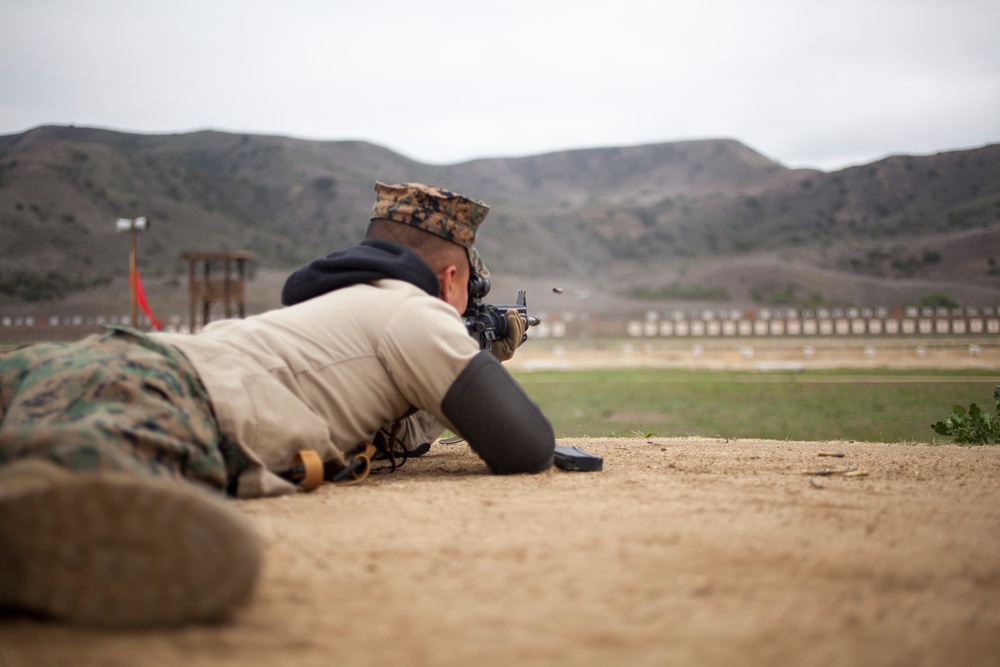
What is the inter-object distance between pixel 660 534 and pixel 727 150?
317ft

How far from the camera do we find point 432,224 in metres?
3.33

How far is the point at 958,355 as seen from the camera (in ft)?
76.2

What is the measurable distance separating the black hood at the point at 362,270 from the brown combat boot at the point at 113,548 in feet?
5.71

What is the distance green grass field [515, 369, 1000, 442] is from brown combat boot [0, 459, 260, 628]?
6.84 m

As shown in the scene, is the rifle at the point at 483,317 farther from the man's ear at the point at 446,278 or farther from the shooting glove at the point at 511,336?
the man's ear at the point at 446,278

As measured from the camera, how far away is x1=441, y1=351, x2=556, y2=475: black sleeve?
9.66ft

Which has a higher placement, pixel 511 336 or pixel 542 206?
pixel 542 206

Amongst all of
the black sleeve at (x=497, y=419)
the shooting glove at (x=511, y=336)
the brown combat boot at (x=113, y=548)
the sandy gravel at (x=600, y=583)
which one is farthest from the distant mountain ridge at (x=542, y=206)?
the brown combat boot at (x=113, y=548)

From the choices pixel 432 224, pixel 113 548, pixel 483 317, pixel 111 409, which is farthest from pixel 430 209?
pixel 113 548

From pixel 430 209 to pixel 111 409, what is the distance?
5.26 feet

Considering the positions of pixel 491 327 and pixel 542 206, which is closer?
pixel 491 327

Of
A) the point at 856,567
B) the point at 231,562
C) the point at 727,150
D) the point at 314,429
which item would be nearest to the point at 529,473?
the point at 314,429

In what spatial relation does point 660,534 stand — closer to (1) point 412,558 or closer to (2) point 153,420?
(1) point 412,558

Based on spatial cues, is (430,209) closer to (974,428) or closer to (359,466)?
(359,466)
